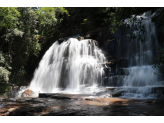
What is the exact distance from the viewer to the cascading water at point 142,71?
6.61 metres

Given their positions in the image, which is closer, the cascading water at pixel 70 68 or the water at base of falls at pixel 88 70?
the water at base of falls at pixel 88 70

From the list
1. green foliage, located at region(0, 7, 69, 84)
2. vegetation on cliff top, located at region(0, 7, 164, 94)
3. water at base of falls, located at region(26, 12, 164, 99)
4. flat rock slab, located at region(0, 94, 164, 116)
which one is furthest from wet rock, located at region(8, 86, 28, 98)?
flat rock slab, located at region(0, 94, 164, 116)

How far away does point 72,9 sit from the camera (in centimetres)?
2322

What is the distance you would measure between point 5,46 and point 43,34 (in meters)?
6.16

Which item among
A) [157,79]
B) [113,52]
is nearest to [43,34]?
[113,52]

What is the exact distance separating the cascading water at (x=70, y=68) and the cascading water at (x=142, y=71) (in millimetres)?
2574

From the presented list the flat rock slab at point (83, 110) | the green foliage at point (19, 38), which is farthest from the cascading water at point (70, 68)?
the flat rock slab at point (83, 110)

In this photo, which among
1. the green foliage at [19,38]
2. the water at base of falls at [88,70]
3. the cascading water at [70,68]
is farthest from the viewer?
the green foliage at [19,38]

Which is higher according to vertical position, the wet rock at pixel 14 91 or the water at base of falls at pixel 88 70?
the water at base of falls at pixel 88 70

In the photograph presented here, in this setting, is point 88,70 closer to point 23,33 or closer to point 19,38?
point 23,33

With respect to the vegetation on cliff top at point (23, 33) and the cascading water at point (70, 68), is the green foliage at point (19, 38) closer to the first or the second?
the vegetation on cliff top at point (23, 33)

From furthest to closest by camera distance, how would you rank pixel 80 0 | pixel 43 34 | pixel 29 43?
pixel 43 34, pixel 29 43, pixel 80 0

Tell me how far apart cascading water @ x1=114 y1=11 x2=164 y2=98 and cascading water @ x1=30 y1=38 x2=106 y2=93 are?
2.57 meters
